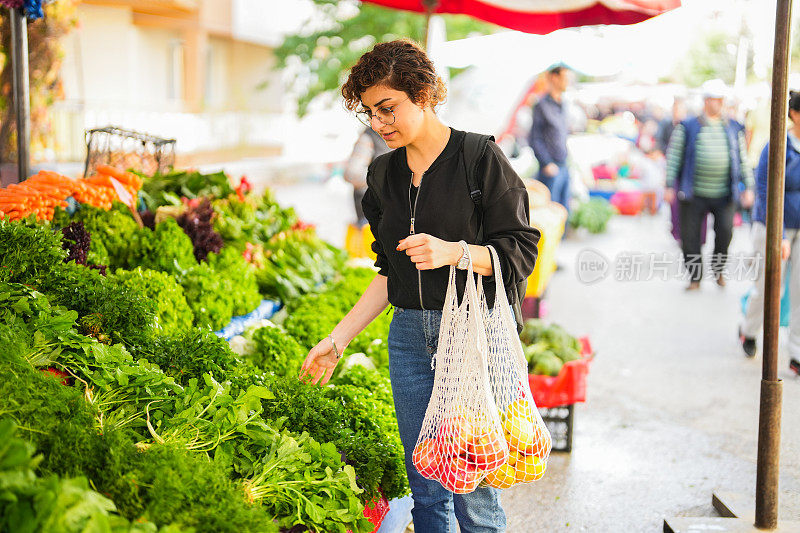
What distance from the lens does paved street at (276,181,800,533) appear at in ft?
13.2

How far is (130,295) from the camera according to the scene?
292 centimetres

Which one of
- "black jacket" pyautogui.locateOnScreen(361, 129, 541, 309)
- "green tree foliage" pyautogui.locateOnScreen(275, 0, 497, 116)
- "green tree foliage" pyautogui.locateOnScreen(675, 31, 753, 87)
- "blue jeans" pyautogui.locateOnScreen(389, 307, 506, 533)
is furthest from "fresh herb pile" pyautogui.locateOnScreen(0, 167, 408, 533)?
"green tree foliage" pyautogui.locateOnScreen(675, 31, 753, 87)

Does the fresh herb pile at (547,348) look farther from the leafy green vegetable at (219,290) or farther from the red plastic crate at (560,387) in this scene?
the leafy green vegetable at (219,290)

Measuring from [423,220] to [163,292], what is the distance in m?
1.48

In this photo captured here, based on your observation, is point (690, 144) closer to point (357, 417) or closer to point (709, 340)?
point (709, 340)

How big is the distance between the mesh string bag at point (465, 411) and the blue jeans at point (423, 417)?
137mm

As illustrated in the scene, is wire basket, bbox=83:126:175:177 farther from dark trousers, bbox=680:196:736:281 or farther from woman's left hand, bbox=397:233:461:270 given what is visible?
dark trousers, bbox=680:196:736:281

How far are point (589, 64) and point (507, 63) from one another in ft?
5.22

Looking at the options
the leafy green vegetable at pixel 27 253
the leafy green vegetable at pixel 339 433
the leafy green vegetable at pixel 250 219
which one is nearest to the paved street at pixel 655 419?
the leafy green vegetable at pixel 339 433

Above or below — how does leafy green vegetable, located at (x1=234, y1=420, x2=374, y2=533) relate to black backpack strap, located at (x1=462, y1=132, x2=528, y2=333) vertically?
below

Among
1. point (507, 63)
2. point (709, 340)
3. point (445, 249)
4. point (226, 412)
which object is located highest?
point (507, 63)

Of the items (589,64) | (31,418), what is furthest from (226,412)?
(589,64)

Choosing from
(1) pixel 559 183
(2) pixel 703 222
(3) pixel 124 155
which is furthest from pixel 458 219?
(1) pixel 559 183

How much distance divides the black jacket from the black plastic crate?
6.89 ft
